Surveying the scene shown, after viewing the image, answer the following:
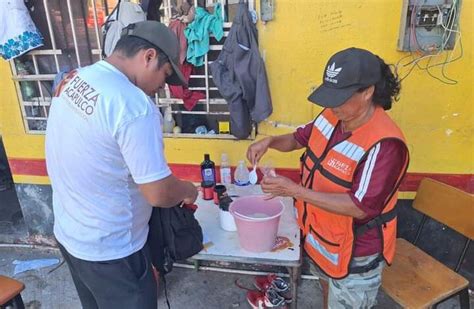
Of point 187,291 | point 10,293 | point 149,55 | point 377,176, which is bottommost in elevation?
point 187,291

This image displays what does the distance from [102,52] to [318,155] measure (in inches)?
72.6

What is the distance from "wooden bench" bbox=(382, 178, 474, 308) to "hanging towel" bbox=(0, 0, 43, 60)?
9.70 ft

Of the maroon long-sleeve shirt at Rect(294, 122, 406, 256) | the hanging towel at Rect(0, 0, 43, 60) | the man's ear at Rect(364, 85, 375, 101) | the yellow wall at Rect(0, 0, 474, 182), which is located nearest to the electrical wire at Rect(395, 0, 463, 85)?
the yellow wall at Rect(0, 0, 474, 182)

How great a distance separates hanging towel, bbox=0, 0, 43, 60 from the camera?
267 centimetres

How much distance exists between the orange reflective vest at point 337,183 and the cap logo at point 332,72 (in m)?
0.24

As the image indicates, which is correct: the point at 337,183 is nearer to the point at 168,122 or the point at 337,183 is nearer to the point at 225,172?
the point at 225,172

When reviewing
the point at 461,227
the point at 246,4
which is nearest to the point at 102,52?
the point at 246,4

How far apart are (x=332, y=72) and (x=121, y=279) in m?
1.22

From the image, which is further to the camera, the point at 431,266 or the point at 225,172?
the point at 225,172

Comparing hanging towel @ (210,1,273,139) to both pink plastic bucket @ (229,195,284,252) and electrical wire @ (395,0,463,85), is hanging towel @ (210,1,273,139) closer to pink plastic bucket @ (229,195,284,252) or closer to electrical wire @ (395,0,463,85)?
pink plastic bucket @ (229,195,284,252)

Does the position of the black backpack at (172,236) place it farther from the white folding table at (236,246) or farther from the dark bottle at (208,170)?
the dark bottle at (208,170)

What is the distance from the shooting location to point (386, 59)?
2379mm

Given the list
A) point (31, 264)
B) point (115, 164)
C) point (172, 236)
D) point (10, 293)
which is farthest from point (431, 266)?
point (31, 264)

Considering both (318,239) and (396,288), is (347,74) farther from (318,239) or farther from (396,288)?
(396,288)
